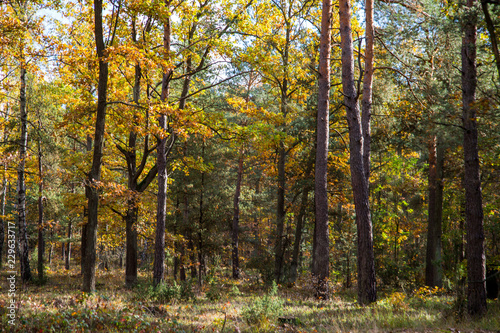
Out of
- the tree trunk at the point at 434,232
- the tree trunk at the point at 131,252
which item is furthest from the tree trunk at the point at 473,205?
the tree trunk at the point at 131,252

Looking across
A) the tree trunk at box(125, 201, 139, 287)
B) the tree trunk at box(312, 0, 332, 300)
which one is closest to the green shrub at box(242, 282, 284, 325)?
the tree trunk at box(312, 0, 332, 300)

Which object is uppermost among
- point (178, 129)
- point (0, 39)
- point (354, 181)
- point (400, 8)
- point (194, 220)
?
point (400, 8)

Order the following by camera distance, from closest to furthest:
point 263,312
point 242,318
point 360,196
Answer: point 263,312 → point 242,318 → point 360,196

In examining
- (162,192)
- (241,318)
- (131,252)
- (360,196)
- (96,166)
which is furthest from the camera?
(131,252)

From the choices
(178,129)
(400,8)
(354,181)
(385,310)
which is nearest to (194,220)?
(178,129)

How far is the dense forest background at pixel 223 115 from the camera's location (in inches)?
387

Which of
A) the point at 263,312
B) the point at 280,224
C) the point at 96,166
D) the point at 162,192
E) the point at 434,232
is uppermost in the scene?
the point at 96,166

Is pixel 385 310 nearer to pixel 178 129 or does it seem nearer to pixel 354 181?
pixel 354 181

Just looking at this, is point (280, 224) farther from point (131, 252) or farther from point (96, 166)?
point (96, 166)

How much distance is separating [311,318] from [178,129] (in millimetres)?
6353

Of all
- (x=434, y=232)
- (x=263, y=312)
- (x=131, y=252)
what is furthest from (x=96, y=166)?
(x=434, y=232)

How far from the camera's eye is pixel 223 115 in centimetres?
1232

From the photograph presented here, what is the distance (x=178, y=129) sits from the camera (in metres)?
10.3

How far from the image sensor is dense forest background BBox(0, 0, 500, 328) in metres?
9.82
